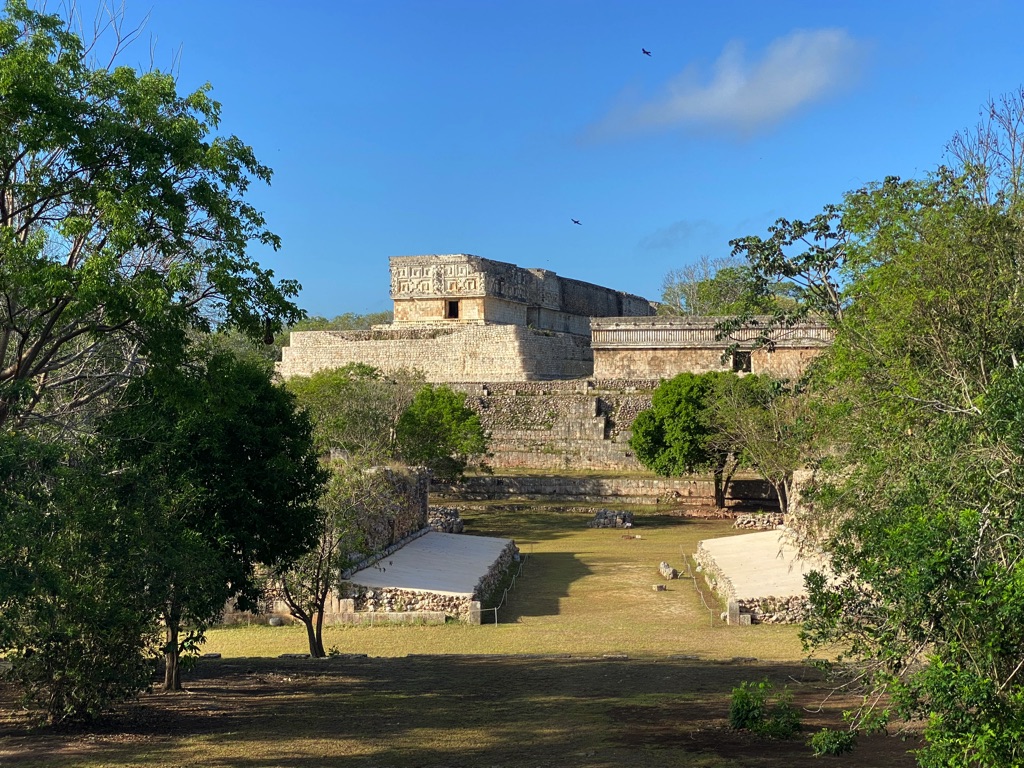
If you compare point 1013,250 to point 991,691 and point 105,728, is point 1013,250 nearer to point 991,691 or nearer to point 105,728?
point 991,691

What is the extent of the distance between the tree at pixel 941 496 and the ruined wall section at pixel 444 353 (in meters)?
25.8

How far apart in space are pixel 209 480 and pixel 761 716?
647 cm

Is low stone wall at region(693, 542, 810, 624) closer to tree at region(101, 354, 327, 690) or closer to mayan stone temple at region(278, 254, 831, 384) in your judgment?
tree at region(101, 354, 327, 690)

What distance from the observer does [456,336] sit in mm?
38594

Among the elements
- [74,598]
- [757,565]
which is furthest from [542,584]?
[74,598]

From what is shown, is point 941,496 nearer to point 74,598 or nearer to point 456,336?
point 74,598

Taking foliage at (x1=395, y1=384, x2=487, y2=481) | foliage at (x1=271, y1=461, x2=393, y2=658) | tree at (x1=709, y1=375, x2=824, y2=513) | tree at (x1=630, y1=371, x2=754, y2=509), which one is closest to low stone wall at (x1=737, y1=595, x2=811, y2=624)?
foliage at (x1=271, y1=461, x2=393, y2=658)

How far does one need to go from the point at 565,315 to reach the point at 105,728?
119ft

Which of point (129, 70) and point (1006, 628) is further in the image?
point (129, 70)

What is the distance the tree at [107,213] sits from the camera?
7.93 metres

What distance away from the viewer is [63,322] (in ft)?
Answer: 27.4

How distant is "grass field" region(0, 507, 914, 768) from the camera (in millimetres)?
8055

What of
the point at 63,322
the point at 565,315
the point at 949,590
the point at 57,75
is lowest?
the point at 949,590

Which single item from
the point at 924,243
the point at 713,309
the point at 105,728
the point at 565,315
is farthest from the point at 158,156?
the point at 713,309
